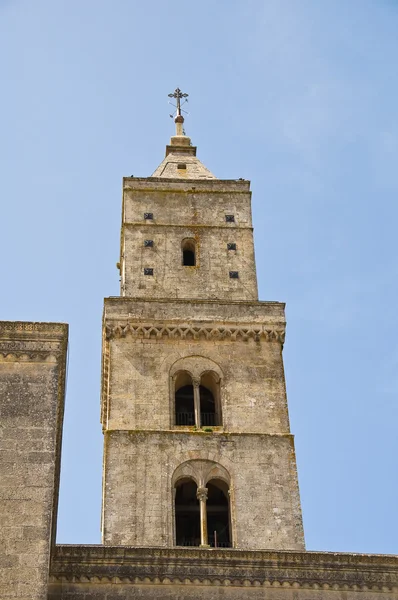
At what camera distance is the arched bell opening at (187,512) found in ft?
102

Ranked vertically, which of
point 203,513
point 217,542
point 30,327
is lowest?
point 30,327

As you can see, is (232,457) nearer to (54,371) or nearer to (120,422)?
(120,422)

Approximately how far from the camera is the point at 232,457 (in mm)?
31547

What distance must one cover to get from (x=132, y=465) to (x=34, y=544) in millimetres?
12739

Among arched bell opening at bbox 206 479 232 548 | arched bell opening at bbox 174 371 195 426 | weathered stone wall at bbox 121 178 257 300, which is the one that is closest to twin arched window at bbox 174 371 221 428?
arched bell opening at bbox 174 371 195 426

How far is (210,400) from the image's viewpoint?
34250 millimetres

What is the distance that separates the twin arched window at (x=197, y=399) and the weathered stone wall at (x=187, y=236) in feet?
9.68

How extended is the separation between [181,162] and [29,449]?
24.1m

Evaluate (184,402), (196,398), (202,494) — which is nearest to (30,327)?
(202,494)

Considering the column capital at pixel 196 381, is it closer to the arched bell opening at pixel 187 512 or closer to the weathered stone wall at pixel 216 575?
the arched bell opening at pixel 187 512

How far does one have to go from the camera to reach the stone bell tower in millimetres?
30453

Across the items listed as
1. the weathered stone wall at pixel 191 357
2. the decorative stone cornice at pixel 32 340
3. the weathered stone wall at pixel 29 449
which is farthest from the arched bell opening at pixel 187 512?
the decorative stone cornice at pixel 32 340

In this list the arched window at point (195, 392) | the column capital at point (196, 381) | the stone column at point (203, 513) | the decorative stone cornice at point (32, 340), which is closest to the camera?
the decorative stone cornice at point (32, 340)

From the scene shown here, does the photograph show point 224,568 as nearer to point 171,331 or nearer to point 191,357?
point 191,357
